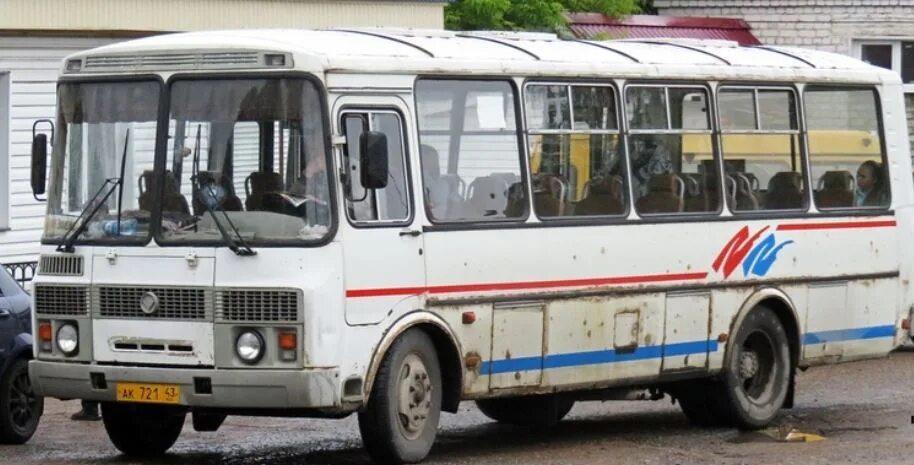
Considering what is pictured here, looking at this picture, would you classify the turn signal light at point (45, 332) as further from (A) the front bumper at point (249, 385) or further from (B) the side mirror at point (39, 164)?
(B) the side mirror at point (39, 164)

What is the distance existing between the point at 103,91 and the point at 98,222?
0.80m

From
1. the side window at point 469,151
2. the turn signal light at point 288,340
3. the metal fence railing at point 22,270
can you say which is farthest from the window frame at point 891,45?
the turn signal light at point 288,340

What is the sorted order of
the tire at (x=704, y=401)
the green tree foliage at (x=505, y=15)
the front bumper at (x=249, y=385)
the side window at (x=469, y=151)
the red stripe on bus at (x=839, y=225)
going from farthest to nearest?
the green tree foliage at (x=505, y=15)
the red stripe on bus at (x=839, y=225)
the tire at (x=704, y=401)
the side window at (x=469, y=151)
the front bumper at (x=249, y=385)

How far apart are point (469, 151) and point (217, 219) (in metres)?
1.94

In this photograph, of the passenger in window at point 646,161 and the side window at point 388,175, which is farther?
the passenger in window at point 646,161

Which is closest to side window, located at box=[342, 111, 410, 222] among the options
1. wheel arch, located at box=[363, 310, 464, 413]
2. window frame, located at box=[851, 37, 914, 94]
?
wheel arch, located at box=[363, 310, 464, 413]

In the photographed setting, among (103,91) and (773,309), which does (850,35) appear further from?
(103,91)

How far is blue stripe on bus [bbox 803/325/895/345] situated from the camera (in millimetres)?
17250

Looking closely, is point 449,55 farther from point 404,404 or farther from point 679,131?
point 679,131

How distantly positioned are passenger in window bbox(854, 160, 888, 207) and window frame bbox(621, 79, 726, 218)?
5.95 ft

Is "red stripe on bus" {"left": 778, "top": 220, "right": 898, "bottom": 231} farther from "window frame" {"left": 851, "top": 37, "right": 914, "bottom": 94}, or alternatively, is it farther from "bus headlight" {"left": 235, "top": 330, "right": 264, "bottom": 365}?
"window frame" {"left": 851, "top": 37, "right": 914, "bottom": 94}

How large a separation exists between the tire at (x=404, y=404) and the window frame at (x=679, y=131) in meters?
2.45

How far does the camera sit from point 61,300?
13539 millimetres

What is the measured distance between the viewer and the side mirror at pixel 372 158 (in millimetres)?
13055
